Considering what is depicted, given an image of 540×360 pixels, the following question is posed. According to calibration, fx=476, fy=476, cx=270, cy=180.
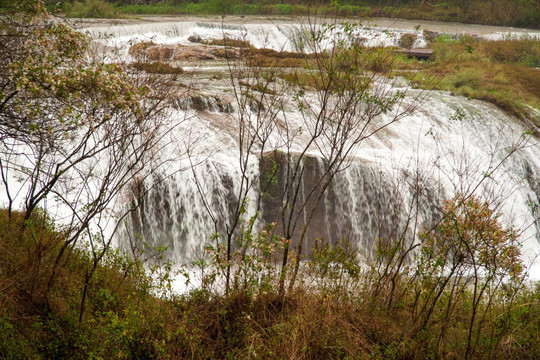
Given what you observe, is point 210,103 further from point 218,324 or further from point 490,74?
point 490,74

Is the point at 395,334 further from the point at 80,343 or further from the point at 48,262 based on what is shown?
the point at 48,262

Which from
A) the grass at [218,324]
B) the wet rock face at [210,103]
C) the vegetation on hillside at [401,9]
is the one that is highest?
the vegetation on hillside at [401,9]

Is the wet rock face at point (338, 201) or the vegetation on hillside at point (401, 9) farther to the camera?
the vegetation on hillside at point (401, 9)

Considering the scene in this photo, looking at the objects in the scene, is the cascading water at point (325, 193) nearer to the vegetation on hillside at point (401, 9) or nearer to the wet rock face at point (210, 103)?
the wet rock face at point (210, 103)

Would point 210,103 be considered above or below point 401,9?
below

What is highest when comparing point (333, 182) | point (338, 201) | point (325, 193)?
point (333, 182)

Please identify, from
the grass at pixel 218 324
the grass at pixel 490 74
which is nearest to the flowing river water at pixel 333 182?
the grass at pixel 218 324

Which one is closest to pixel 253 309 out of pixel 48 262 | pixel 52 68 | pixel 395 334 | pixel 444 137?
pixel 395 334

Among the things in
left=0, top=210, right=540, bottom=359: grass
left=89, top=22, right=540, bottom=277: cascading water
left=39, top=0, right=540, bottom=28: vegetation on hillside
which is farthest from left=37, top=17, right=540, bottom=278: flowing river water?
left=39, top=0, right=540, bottom=28: vegetation on hillside

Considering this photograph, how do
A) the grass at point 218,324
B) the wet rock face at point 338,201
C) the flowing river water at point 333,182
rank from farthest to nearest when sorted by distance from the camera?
the wet rock face at point 338,201 → the flowing river water at point 333,182 → the grass at point 218,324

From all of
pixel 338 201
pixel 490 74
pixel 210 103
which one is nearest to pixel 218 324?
pixel 338 201

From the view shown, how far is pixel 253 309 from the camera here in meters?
5.14

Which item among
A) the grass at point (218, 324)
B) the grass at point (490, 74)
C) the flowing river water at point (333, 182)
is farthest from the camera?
the grass at point (490, 74)

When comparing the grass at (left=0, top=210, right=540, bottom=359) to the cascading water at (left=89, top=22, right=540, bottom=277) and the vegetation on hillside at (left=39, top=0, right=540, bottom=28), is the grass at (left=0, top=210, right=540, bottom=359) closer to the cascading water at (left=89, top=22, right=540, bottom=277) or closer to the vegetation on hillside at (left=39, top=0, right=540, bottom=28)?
the cascading water at (left=89, top=22, right=540, bottom=277)
